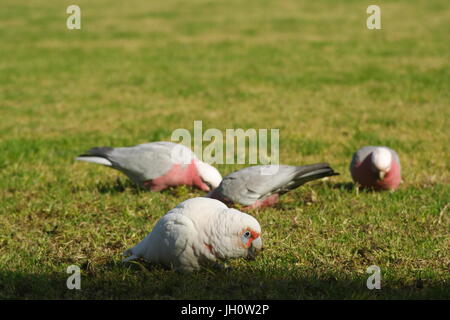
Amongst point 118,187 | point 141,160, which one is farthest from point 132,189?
point 141,160

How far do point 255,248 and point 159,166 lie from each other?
1.72 metres

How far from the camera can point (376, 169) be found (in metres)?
4.97

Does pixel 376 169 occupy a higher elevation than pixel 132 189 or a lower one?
higher

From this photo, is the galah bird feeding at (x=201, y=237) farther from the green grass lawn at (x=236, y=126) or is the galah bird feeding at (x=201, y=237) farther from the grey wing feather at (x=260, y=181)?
the grey wing feather at (x=260, y=181)

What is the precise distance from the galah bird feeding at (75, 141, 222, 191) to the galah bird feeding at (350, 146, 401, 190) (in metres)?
1.15

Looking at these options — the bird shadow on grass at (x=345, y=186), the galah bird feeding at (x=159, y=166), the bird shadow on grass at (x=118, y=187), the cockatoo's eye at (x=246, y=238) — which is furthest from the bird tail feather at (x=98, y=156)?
the cockatoo's eye at (x=246, y=238)

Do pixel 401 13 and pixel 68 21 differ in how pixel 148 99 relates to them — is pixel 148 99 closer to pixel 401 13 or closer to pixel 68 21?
pixel 68 21

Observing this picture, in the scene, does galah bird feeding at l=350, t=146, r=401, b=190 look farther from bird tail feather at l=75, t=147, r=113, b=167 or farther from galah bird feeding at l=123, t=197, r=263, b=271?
bird tail feather at l=75, t=147, r=113, b=167

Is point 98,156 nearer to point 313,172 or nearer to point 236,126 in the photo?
point 313,172

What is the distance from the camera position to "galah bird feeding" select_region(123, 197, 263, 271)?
3.42m

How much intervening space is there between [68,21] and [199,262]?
15332 millimetres

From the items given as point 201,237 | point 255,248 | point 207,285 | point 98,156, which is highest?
point 98,156

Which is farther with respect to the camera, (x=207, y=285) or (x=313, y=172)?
(x=313, y=172)

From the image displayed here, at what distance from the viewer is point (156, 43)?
47.1 ft
